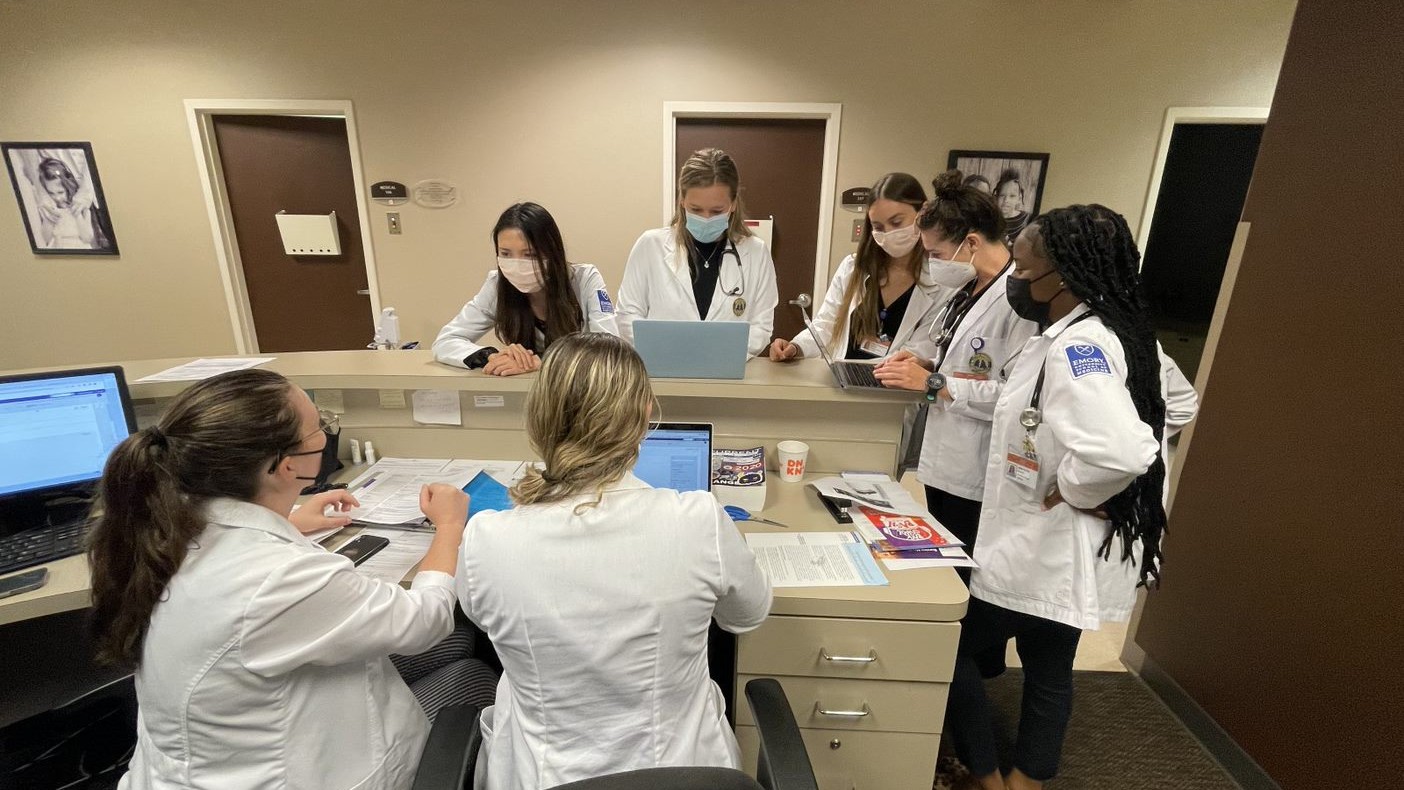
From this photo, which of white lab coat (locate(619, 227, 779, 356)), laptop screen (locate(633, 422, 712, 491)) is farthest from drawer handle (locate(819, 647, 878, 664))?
white lab coat (locate(619, 227, 779, 356))

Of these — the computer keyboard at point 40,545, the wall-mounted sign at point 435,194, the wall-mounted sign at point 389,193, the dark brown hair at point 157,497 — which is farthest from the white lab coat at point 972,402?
the wall-mounted sign at point 389,193

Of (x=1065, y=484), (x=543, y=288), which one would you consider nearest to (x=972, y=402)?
(x=1065, y=484)

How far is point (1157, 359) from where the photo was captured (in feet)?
3.78

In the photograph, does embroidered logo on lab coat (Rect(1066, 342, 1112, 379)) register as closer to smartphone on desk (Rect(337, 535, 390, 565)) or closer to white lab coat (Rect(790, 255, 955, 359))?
white lab coat (Rect(790, 255, 955, 359))

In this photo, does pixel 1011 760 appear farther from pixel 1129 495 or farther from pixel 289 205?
pixel 289 205

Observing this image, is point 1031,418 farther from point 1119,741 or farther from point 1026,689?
point 1119,741

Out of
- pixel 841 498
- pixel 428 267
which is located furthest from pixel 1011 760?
pixel 428 267

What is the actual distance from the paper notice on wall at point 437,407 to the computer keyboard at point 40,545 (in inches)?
26.5

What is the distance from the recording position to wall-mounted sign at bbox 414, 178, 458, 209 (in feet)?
11.0

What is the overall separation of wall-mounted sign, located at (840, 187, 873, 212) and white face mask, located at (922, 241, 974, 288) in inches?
64.9

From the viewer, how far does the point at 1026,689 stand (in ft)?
4.61

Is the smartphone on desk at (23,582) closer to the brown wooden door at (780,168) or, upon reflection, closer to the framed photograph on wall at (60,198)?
the brown wooden door at (780,168)

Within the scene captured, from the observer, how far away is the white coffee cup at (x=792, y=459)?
1.52 m

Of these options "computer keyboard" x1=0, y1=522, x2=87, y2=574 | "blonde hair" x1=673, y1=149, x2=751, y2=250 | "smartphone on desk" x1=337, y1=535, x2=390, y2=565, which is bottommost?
"smartphone on desk" x1=337, y1=535, x2=390, y2=565
